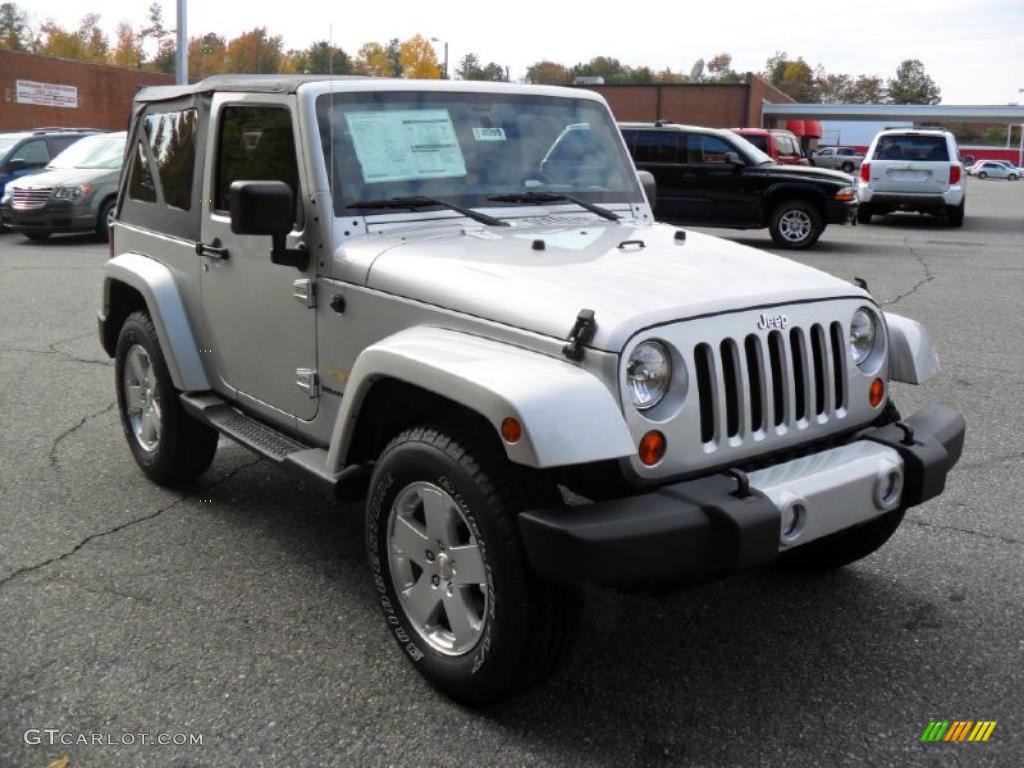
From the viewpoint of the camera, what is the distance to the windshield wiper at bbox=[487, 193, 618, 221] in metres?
4.24

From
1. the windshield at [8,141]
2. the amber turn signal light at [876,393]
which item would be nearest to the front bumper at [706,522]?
the amber turn signal light at [876,393]

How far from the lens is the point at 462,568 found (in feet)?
10.4

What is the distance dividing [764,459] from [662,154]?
14.3m

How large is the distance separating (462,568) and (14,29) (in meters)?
87.9

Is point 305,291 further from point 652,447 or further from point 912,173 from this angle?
point 912,173

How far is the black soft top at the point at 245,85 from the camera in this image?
415cm

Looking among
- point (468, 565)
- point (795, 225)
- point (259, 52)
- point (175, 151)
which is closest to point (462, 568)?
point (468, 565)

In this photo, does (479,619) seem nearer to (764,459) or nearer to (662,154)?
(764,459)

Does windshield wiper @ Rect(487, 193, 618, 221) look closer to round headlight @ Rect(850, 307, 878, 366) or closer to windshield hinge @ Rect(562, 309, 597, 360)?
round headlight @ Rect(850, 307, 878, 366)

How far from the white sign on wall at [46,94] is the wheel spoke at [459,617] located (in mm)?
40557

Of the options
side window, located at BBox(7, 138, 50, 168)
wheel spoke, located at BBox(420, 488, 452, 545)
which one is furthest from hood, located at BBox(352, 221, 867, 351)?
Answer: side window, located at BBox(7, 138, 50, 168)

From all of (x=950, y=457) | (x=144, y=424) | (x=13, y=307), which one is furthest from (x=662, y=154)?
(x=950, y=457)

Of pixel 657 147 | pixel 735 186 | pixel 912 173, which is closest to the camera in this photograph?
pixel 735 186

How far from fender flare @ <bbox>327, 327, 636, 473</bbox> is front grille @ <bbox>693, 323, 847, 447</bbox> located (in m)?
0.37
